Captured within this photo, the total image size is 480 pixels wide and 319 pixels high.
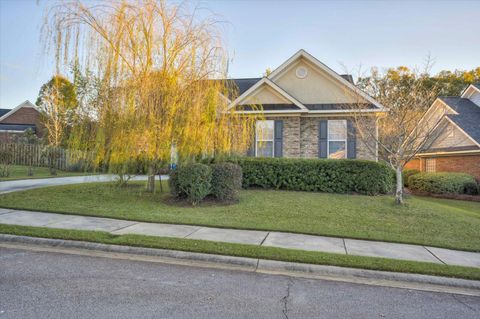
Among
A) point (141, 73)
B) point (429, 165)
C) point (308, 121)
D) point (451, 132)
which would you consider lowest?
point (429, 165)

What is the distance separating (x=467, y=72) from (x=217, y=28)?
34.8 metres

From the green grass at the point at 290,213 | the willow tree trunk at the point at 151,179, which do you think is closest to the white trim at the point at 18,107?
the green grass at the point at 290,213

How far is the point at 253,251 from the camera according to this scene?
17.7 feet

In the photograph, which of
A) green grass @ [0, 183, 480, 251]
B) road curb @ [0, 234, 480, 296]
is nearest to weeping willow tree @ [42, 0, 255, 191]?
green grass @ [0, 183, 480, 251]

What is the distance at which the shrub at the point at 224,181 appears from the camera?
10.1m

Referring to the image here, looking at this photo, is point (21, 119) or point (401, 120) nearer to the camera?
point (401, 120)

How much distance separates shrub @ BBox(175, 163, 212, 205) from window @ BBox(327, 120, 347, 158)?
8449 mm

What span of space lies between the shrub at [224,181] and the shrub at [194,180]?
351 mm

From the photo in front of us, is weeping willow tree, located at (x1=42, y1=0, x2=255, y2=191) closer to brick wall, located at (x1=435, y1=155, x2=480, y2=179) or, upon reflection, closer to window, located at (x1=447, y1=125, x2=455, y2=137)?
brick wall, located at (x1=435, y1=155, x2=480, y2=179)

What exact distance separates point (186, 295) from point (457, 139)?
21.2 metres

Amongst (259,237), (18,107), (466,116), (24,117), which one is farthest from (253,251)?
(18,107)

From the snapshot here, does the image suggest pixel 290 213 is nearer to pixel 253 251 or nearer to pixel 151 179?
pixel 253 251

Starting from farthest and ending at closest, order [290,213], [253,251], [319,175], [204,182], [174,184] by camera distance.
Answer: [319,175] < [174,184] < [204,182] < [290,213] < [253,251]

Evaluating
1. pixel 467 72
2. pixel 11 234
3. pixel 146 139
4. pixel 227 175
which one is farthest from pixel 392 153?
pixel 467 72
